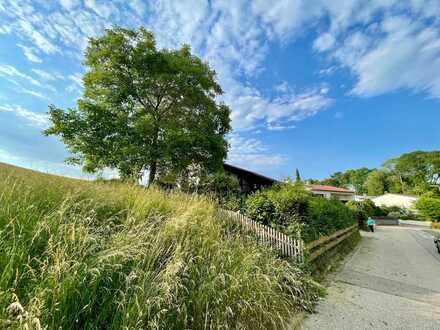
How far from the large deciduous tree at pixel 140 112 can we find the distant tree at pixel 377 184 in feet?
206

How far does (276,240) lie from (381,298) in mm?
2347

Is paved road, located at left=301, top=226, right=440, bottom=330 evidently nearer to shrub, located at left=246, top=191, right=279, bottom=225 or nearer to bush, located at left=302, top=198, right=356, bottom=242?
bush, located at left=302, top=198, right=356, bottom=242

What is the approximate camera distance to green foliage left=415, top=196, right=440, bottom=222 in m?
29.8

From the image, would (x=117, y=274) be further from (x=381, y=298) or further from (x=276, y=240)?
(x=381, y=298)

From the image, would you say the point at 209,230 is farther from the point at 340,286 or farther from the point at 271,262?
the point at 340,286

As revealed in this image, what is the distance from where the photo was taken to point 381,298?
15.2ft

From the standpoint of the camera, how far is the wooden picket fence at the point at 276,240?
213 inches

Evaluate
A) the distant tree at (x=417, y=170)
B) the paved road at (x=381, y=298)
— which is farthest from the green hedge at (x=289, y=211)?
the distant tree at (x=417, y=170)

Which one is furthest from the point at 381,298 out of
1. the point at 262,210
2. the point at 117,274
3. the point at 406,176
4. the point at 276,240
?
the point at 406,176

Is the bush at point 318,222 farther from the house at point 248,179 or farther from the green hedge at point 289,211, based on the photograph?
the house at point 248,179

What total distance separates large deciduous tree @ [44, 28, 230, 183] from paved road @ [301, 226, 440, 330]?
9944 mm

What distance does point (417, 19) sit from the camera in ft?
24.4

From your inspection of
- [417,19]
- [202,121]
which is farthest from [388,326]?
[202,121]

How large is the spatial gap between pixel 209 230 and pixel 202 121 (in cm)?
1180
